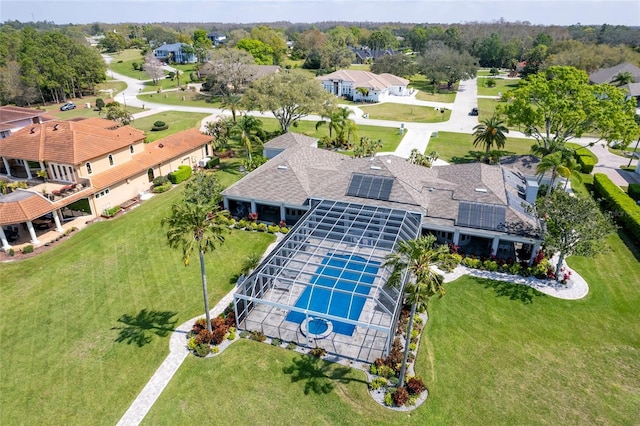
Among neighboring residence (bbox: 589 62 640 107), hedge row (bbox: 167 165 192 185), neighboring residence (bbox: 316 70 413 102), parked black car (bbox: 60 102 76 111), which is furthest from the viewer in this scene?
neighboring residence (bbox: 589 62 640 107)

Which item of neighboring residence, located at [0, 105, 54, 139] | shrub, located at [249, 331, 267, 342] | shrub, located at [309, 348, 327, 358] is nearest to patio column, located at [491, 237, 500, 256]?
shrub, located at [309, 348, 327, 358]

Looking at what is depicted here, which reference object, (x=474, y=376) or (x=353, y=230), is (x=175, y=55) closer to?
(x=353, y=230)

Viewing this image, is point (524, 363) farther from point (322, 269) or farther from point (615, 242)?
point (615, 242)

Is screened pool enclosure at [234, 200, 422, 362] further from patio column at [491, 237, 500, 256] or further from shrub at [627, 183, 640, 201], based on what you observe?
shrub at [627, 183, 640, 201]

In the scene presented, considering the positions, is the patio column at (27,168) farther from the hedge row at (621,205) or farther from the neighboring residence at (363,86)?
the neighboring residence at (363,86)

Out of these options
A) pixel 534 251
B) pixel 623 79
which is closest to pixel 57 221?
pixel 534 251

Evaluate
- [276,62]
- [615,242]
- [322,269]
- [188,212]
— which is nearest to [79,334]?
[188,212]
